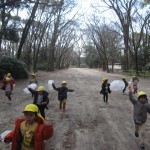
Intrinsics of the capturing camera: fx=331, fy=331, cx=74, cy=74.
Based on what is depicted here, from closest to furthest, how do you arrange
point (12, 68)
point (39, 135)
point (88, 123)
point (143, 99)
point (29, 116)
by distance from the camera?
point (39, 135) < point (29, 116) < point (143, 99) < point (88, 123) < point (12, 68)

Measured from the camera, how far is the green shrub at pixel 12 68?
27.5m

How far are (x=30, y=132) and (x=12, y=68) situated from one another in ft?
79.6

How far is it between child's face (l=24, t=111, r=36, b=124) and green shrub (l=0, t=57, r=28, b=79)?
23.1 metres

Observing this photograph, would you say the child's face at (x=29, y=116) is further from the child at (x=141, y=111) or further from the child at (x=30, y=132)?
the child at (x=141, y=111)

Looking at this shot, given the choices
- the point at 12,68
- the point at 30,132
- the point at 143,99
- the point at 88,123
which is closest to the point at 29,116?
the point at 30,132

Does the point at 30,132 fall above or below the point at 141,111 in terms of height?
above

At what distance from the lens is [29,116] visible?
4.63 metres

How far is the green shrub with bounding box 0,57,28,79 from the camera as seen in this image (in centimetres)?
2745

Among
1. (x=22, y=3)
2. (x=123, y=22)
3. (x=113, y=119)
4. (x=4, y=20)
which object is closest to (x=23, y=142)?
(x=113, y=119)

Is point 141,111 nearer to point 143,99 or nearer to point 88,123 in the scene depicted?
point 143,99

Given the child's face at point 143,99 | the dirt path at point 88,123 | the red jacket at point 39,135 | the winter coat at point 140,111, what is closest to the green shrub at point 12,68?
the dirt path at point 88,123

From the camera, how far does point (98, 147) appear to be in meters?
8.03

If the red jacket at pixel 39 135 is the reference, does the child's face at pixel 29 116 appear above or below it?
above

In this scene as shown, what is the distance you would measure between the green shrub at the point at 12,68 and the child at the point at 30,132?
23.1m
